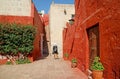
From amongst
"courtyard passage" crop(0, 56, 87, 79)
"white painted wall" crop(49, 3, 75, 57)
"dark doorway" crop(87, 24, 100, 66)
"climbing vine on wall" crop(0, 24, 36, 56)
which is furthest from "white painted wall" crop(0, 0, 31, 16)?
"dark doorway" crop(87, 24, 100, 66)

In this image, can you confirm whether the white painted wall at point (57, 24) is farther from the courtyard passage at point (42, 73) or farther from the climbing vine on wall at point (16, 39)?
the courtyard passage at point (42, 73)

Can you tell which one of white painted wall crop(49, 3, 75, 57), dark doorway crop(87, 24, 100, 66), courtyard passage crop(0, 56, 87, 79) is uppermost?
white painted wall crop(49, 3, 75, 57)

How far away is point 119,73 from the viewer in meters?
4.68

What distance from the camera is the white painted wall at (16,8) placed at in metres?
16.1

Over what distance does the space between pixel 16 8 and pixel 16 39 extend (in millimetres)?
3801

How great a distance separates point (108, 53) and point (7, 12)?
12623 millimetres

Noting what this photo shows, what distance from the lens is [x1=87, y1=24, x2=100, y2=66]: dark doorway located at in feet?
23.1

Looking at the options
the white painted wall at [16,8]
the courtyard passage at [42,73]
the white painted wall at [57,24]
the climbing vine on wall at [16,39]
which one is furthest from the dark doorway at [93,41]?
the white painted wall at [57,24]

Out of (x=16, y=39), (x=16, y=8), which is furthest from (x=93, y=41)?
(x=16, y=8)

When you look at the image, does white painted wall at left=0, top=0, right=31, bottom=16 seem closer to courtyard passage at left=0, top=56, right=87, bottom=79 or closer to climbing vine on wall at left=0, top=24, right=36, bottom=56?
climbing vine on wall at left=0, top=24, right=36, bottom=56

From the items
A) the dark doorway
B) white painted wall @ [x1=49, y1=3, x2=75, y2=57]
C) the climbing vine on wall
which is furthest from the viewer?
white painted wall @ [x1=49, y1=3, x2=75, y2=57]

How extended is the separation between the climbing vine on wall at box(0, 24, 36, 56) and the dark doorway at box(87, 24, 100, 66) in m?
6.89

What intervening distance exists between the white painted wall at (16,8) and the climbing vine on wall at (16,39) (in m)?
2.47

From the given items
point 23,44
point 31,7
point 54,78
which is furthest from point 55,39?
point 54,78
